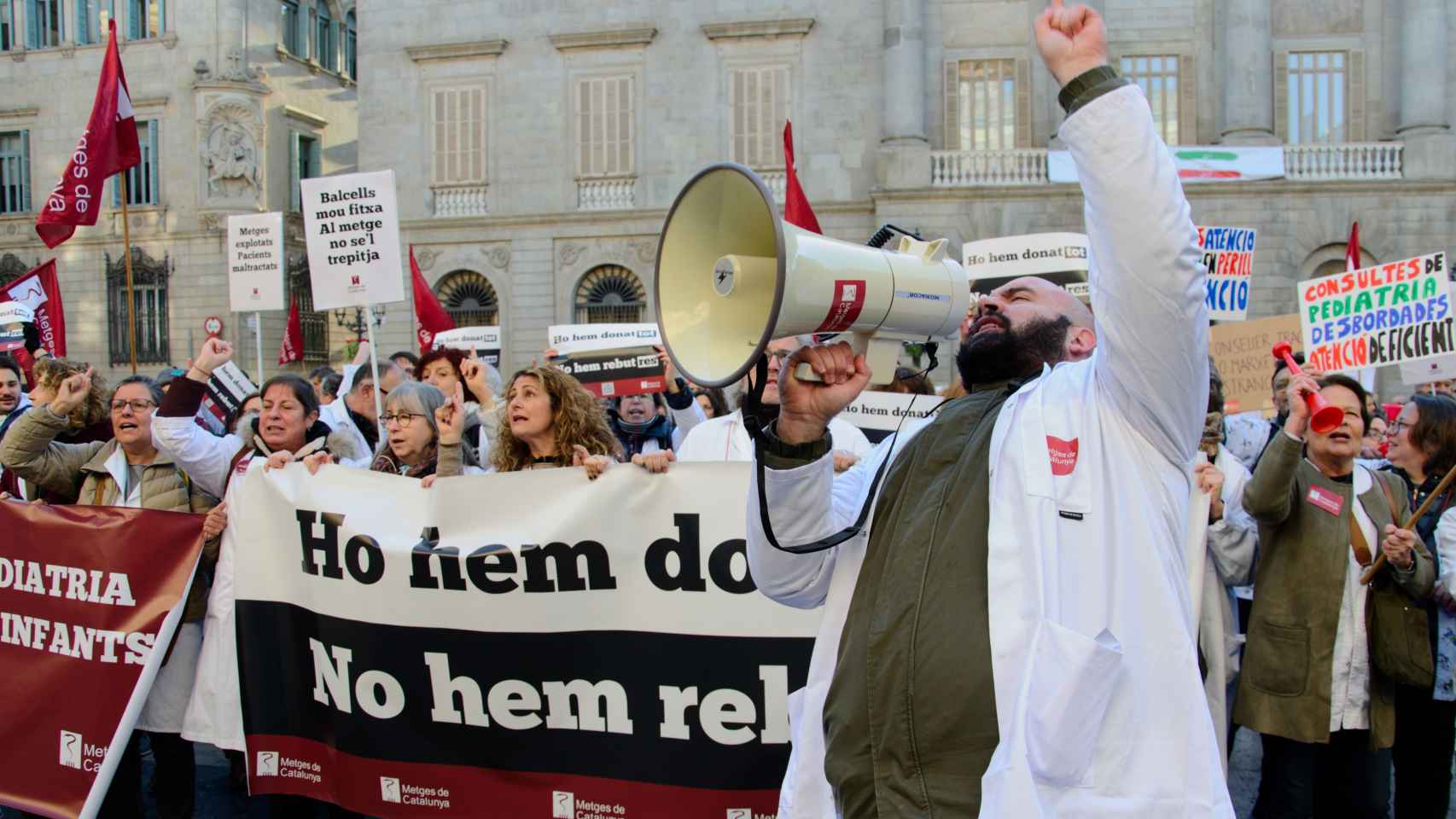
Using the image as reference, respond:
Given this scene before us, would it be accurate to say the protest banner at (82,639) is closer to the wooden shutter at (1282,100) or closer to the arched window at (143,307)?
the wooden shutter at (1282,100)

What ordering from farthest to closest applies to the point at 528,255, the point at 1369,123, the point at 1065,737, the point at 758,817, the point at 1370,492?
the point at 528,255
the point at 1369,123
the point at 1370,492
the point at 758,817
the point at 1065,737

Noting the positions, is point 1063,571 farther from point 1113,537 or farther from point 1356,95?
point 1356,95

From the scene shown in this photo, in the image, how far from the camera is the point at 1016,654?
202 cm

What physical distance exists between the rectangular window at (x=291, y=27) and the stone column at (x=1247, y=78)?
22.3 m

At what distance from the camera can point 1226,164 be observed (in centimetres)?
Result: 2181

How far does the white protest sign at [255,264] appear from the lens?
9.55m

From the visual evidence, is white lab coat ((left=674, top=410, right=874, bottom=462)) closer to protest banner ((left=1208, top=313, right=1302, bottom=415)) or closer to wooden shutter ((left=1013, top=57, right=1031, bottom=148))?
protest banner ((left=1208, top=313, right=1302, bottom=415))

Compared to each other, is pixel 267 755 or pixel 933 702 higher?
pixel 933 702

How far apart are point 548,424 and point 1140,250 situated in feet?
10.4

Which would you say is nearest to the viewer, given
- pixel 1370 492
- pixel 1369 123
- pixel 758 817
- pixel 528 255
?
pixel 758 817

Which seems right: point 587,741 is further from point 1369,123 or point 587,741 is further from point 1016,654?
point 1369,123

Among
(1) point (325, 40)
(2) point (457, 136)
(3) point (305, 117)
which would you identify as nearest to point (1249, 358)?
(2) point (457, 136)

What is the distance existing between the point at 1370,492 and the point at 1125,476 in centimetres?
298

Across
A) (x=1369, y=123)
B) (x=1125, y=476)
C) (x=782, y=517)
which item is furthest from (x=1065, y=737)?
(x=1369, y=123)
